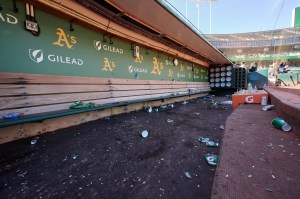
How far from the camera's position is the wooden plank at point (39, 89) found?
2.37 m

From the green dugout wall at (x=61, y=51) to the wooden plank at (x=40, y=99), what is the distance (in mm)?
530

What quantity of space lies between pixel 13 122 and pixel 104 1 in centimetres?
302

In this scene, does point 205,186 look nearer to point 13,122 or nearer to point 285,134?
point 285,134

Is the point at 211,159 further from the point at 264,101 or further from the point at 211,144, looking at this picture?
the point at 264,101

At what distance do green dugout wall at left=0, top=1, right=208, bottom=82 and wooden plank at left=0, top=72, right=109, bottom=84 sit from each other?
17 cm

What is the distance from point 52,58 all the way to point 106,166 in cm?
265

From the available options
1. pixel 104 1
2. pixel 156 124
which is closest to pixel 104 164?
pixel 156 124

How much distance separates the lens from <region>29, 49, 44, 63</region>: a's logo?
9.20ft

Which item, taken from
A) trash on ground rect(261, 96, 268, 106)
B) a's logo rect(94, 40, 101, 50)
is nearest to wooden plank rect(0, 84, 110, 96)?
a's logo rect(94, 40, 101, 50)

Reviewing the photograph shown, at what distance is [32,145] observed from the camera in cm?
226

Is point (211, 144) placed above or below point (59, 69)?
below

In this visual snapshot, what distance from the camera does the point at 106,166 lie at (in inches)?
68.5

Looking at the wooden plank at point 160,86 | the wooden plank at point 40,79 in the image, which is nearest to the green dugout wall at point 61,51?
the wooden plank at point 40,79

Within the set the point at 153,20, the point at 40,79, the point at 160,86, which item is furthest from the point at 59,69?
the point at 160,86
